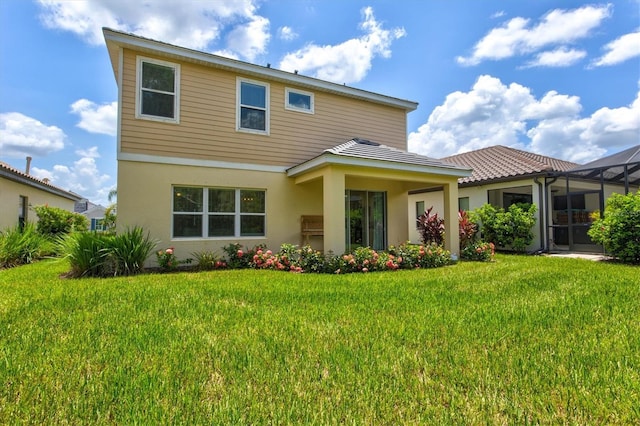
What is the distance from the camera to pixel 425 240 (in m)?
12.5

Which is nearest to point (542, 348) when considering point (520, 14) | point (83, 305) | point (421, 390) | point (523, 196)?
point (421, 390)

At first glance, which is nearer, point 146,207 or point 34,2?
point 34,2

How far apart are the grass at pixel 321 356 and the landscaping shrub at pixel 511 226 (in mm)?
6648

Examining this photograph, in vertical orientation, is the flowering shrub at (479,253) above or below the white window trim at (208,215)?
below

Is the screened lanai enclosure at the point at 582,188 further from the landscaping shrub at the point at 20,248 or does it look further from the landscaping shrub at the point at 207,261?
the landscaping shrub at the point at 20,248

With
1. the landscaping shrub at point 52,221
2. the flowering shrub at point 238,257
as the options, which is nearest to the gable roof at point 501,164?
the flowering shrub at point 238,257

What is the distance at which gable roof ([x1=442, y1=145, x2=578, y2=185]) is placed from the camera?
12391 millimetres

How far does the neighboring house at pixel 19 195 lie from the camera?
13.2 meters

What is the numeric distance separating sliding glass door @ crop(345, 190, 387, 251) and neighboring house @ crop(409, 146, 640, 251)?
376 centimetres

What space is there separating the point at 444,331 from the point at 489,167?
13.5 m

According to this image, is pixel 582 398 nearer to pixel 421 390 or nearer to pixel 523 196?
pixel 421 390

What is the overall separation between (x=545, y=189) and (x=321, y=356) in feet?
42.4

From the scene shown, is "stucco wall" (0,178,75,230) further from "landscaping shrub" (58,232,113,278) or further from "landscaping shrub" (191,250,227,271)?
"landscaping shrub" (191,250,227,271)

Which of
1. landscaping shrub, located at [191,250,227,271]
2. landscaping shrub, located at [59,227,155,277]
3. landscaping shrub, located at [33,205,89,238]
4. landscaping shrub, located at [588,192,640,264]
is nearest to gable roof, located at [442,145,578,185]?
landscaping shrub, located at [588,192,640,264]
